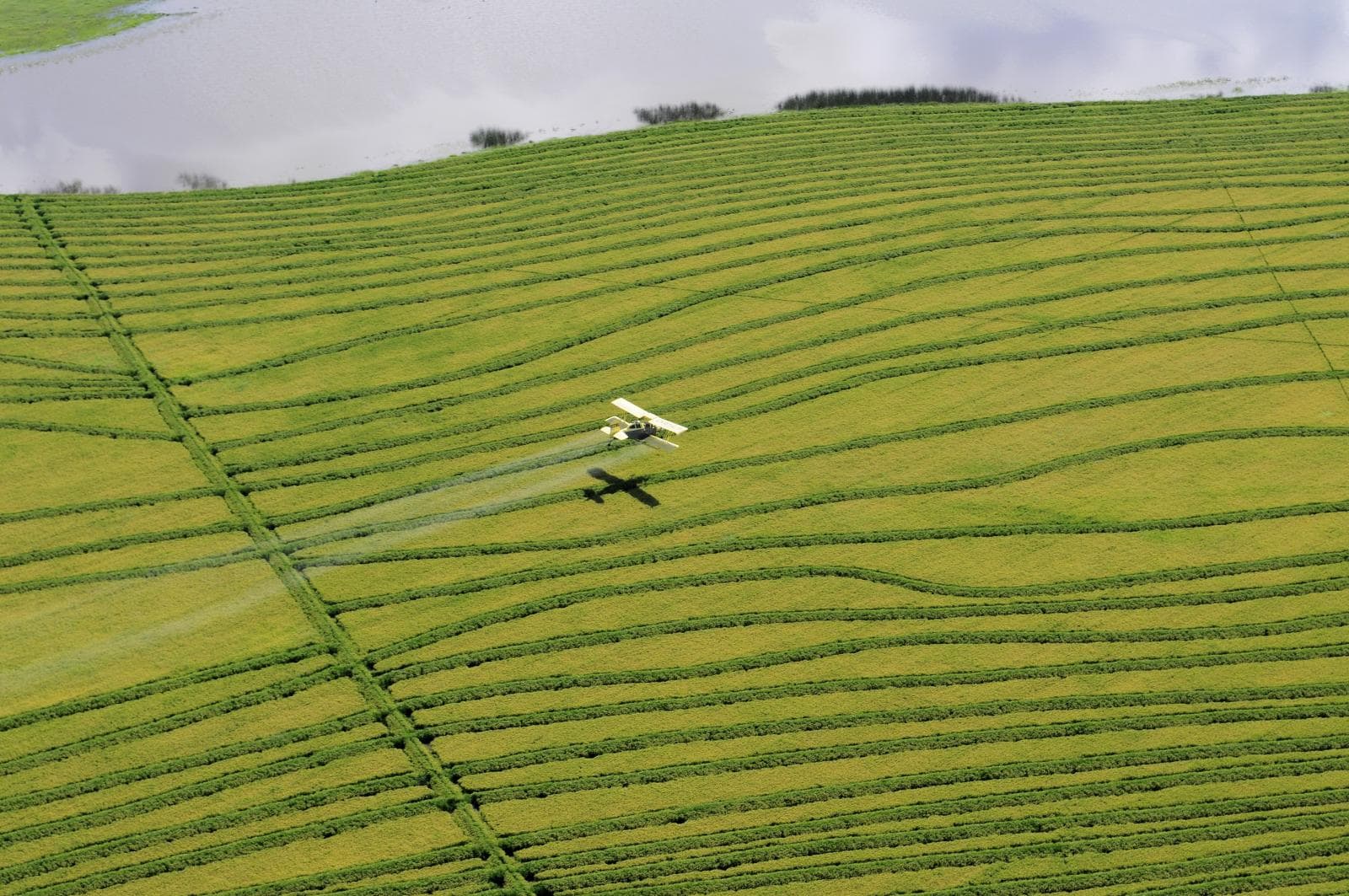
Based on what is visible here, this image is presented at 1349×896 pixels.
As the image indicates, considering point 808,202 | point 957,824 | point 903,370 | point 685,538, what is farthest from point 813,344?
point 957,824

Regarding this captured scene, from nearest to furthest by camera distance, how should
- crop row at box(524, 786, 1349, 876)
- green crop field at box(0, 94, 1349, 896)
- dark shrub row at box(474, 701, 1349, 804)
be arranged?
1. crop row at box(524, 786, 1349, 876)
2. green crop field at box(0, 94, 1349, 896)
3. dark shrub row at box(474, 701, 1349, 804)

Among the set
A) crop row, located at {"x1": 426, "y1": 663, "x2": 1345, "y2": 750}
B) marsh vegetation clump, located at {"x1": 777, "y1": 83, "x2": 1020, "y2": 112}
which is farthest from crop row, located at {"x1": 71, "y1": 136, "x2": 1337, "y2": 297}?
crop row, located at {"x1": 426, "y1": 663, "x2": 1345, "y2": 750}

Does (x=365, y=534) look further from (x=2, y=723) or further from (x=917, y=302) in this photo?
(x=917, y=302)

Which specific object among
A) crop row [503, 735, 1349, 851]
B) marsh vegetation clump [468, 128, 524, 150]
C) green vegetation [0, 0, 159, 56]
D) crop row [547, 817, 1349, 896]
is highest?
green vegetation [0, 0, 159, 56]

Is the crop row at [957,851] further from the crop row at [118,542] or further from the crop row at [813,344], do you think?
the crop row at [813,344]

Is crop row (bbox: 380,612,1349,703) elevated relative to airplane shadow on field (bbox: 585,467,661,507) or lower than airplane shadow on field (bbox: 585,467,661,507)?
lower

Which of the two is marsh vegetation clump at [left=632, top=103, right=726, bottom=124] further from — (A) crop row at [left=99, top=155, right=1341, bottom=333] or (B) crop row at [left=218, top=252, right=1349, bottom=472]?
(B) crop row at [left=218, top=252, right=1349, bottom=472]
